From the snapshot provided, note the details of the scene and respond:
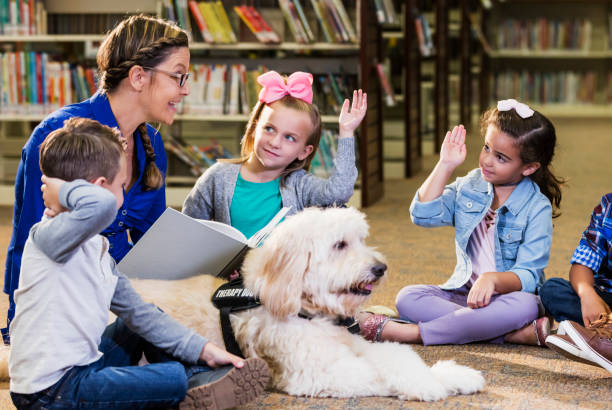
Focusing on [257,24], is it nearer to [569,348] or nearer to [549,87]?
[569,348]

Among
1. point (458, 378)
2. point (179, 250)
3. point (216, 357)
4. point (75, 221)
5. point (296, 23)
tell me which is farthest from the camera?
point (296, 23)

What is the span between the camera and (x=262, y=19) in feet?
14.8

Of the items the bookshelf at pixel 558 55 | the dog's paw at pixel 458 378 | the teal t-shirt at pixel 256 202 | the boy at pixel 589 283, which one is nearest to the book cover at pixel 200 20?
the teal t-shirt at pixel 256 202

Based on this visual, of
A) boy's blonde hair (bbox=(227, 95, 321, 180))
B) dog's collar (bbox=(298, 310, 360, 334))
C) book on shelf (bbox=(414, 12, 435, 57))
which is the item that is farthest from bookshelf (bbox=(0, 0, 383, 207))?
dog's collar (bbox=(298, 310, 360, 334))

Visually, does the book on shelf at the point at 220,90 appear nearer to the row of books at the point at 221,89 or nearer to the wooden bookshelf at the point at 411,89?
the row of books at the point at 221,89

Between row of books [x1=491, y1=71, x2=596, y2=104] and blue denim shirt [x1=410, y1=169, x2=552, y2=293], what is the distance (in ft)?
29.1

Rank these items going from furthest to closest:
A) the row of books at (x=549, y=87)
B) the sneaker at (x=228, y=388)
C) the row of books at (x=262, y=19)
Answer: the row of books at (x=549, y=87) → the row of books at (x=262, y=19) → the sneaker at (x=228, y=388)

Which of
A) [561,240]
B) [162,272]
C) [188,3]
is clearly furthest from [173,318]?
[188,3]

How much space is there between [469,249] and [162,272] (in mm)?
950

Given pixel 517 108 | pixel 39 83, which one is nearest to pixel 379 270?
pixel 517 108

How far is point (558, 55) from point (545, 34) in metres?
0.34

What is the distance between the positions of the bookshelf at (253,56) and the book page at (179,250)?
2528mm

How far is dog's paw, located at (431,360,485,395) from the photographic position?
187cm

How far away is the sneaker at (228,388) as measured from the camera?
5.36 feet
